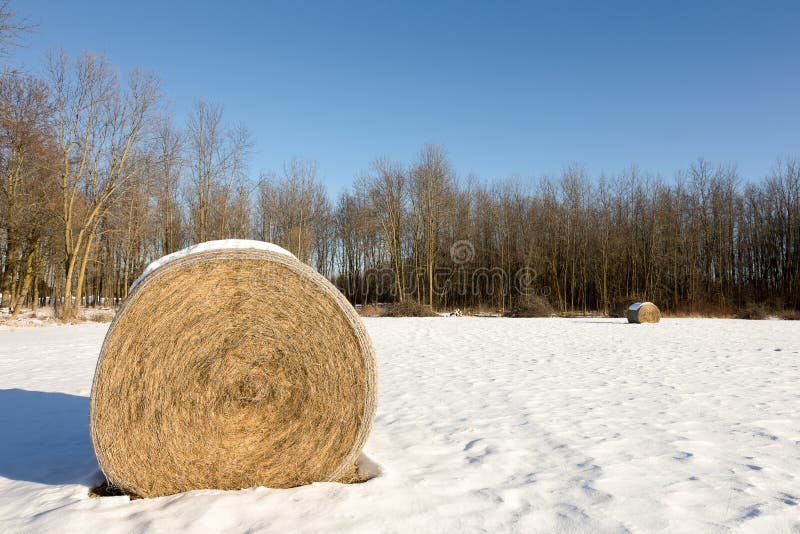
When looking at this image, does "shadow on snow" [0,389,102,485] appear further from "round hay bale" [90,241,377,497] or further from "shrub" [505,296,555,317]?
"shrub" [505,296,555,317]

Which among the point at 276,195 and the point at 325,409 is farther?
the point at 276,195

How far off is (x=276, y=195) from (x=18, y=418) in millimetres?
35928

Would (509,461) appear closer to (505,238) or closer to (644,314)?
(644,314)

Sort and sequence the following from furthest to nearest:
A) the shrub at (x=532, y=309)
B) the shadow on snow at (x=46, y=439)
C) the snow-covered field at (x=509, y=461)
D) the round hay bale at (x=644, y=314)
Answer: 1. the shrub at (x=532, y=309)
2. the round hay bale at (x=644, y=314)
3. the shadow on snow at (x=46, y=439)
4. the snow-covered field at (x=509, y=461)

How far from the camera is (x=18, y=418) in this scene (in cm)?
455

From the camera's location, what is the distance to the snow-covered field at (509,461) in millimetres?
2531

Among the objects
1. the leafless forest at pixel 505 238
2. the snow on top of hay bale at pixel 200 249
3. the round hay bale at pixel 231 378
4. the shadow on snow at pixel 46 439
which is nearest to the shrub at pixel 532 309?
the leafless forest at pixel 505 238

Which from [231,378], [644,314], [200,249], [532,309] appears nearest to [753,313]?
[644,314]

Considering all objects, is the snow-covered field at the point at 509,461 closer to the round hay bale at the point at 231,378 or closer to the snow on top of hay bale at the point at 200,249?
the round hay bale at the point at 231,378

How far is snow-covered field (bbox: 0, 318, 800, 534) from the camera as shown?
2.53 metres

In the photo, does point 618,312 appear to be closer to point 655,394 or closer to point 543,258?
point 543,258

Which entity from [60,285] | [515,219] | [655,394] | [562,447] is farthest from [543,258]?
[60,285]

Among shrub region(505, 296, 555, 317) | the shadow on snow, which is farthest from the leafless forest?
the shadow on snow

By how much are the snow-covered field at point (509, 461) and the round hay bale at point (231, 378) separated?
0.62 ft
